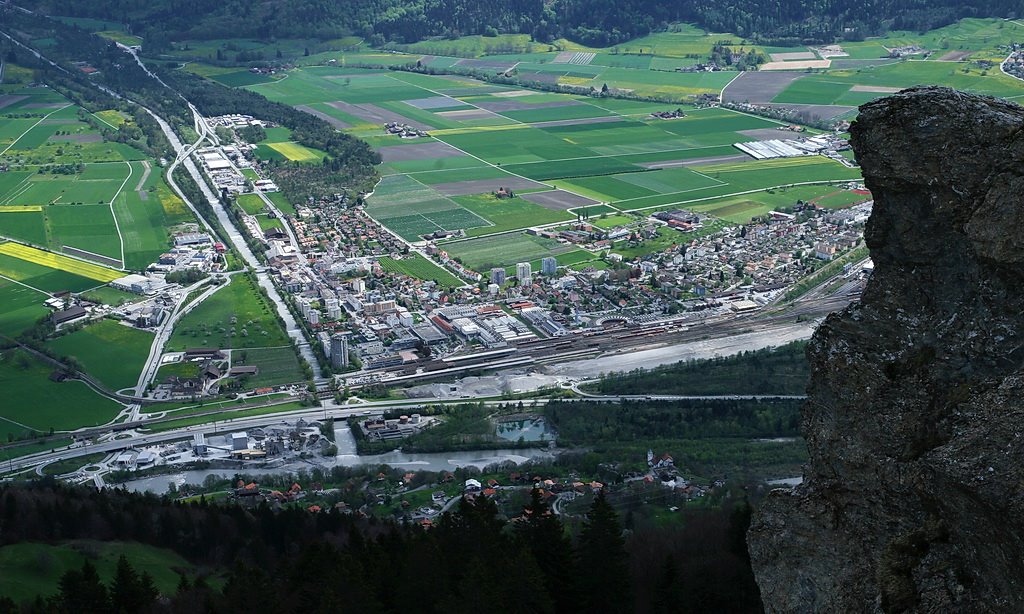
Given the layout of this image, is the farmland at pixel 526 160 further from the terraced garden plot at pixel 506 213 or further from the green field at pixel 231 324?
the green field at pixel 231 324

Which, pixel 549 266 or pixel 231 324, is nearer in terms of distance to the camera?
pixel 231 324

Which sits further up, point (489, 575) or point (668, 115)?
point (489, 575)

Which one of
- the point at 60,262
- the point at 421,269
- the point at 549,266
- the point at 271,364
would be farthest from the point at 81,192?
the point at 549,266

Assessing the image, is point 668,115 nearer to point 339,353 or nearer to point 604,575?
point 339,353

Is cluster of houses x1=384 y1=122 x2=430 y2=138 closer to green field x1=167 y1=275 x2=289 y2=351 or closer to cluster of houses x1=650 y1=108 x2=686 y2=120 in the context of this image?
cluster of houses x1=650 y1=108 x2=686 y2=120

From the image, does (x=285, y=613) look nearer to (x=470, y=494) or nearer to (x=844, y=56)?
(x=470, y=494)

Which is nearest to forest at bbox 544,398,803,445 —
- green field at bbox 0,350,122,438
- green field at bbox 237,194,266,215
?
green field at bbox 0,350,122,438
